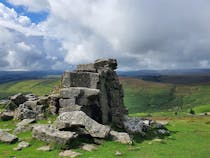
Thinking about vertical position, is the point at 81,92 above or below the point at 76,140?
above

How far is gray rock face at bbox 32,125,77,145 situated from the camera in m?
31.6

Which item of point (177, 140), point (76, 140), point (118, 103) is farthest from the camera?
point (118, 103)

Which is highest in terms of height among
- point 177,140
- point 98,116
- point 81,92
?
point 81,92

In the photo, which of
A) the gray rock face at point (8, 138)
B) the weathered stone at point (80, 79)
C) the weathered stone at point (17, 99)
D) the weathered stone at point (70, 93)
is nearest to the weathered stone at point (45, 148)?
the gray rock face at point (8, 138)

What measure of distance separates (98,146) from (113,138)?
3.15 m

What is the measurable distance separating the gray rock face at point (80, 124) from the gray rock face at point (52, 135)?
99 centimetres

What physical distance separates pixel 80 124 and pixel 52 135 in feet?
11.7

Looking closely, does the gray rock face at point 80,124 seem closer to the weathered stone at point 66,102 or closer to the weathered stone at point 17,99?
the weathered stone at point 66,102

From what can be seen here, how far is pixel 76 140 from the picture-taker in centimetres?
3294

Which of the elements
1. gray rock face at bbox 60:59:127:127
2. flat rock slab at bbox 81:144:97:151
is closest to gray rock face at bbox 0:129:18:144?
flat rock slab at bbox 81:144:97:151

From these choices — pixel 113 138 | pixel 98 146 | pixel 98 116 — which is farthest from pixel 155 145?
pixel 98 116

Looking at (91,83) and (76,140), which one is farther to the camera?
(91,83)

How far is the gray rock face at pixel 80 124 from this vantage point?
111 feet

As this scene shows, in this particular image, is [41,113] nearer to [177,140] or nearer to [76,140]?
[76,140]
